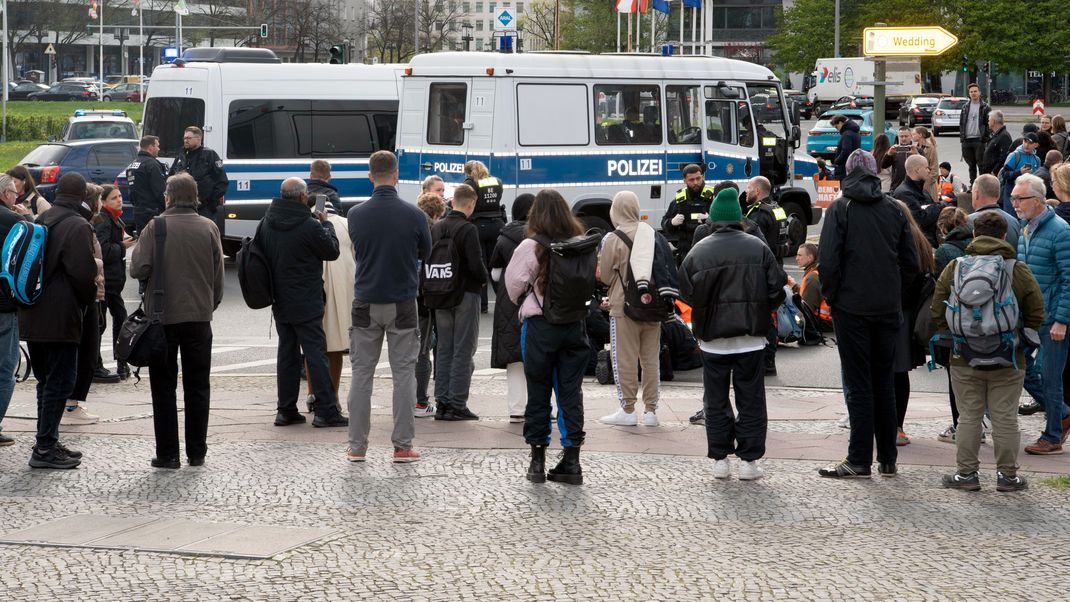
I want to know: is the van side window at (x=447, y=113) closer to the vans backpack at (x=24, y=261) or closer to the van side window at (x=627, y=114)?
the van side window at (x=627, y=114)

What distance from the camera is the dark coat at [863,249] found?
7883mm

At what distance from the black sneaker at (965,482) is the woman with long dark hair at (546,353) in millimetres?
2128

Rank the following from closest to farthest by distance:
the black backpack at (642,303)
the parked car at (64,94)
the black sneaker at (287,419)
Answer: the black backpack at (642,303), the black sneaker at (287,419), the parked car at (64,94)

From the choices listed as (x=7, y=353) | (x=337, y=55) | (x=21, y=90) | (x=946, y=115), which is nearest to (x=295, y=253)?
(x=7, y=353)

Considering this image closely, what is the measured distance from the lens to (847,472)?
8.11 metres

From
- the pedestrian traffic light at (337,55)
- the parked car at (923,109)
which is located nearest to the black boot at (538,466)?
the pedestrian traffic light at (337,55)

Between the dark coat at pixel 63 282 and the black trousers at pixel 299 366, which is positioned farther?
the black trousers at pixel 299 366

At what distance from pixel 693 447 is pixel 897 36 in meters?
10.1

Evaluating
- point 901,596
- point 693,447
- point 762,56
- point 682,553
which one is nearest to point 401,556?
point 682,553

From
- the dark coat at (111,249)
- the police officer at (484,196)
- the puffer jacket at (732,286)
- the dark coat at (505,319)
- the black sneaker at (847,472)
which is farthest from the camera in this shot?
the police officer at (484,196)

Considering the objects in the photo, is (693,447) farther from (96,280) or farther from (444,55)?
(444,55)

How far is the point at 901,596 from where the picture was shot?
5715 mm

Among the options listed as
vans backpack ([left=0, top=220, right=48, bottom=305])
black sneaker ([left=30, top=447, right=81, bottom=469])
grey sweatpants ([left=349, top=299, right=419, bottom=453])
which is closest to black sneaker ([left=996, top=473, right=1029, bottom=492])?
grey sweatpants ([left=349, top=299, right=419, bottom=453])

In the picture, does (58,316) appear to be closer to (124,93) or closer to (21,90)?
(124,93)
